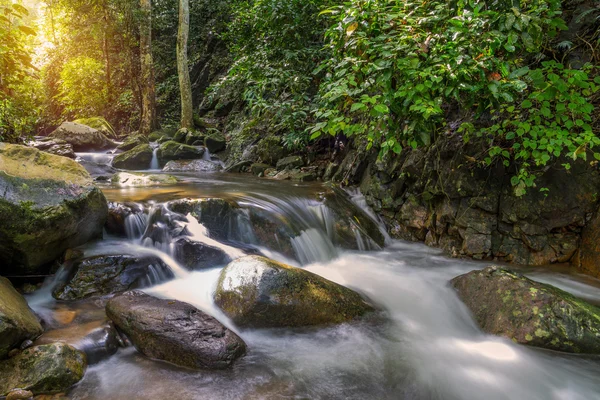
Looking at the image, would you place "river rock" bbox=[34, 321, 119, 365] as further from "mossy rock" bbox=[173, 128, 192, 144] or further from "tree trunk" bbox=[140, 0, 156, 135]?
"tree trunk" bbox=[140, 0, 156, 135]

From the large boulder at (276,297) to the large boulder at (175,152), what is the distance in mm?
7923

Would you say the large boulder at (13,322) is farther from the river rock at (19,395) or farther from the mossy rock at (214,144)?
the mossy rock at (214,144)

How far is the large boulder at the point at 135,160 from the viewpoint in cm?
988

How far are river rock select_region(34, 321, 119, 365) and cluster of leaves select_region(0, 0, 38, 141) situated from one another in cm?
294

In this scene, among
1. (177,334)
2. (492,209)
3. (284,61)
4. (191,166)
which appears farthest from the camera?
(191,166)

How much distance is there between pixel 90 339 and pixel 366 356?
2181mm

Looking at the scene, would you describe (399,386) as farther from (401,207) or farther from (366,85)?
(401,207)

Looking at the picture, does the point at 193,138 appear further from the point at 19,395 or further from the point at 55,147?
the point at 19,395

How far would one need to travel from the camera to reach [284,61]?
734 cm

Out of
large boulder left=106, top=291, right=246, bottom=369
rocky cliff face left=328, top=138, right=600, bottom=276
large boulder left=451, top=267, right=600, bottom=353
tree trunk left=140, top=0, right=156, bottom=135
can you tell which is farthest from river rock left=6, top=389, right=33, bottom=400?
tree trunk left=140, top=0, right=156, bottom=135

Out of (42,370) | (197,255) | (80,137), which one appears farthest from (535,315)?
(80,137)

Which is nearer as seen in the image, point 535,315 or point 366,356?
point 366,356

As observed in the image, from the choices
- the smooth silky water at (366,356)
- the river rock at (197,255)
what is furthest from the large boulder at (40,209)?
the river rock at (197,255)

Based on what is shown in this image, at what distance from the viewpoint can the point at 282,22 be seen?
7477mm
